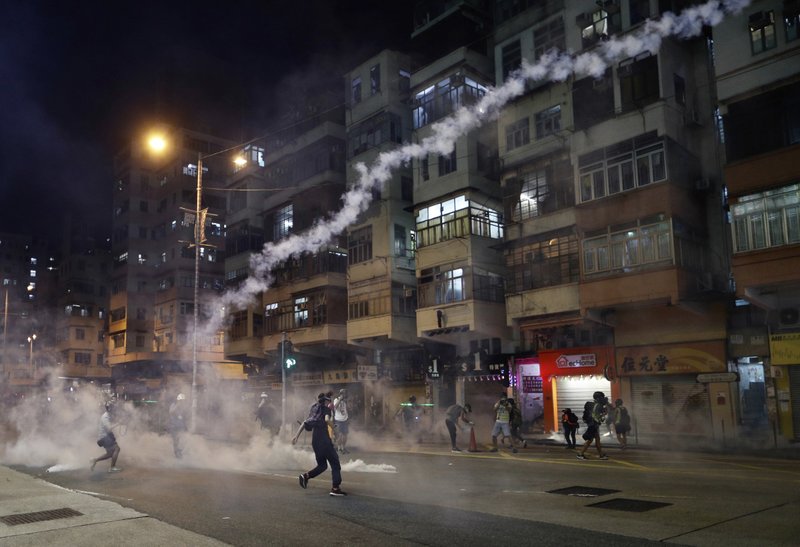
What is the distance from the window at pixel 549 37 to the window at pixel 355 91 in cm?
1094

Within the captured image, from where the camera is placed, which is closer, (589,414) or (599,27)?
(589,414)

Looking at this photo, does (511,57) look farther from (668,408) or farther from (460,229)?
(668,408)

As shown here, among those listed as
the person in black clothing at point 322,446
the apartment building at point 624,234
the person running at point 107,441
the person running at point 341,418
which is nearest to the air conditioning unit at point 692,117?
the apartment building at point 624,234

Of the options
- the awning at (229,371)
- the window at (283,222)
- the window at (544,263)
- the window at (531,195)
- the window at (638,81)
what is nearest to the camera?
the window at (638,81)

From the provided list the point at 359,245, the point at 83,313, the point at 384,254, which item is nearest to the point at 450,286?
the point at 384,254

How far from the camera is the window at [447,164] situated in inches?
1209

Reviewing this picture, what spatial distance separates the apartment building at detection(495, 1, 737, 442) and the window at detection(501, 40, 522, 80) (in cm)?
79

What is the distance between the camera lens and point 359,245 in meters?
35.0

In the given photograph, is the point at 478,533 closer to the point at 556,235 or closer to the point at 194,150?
the point at 556,235

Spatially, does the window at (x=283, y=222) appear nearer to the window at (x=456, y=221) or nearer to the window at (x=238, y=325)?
the window at (x=238, y=325)

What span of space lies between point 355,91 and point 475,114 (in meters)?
8.78

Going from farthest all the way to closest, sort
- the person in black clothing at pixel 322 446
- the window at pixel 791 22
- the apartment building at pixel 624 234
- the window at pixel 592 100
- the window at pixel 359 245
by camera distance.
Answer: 1. the window at pixel 359 245
2. the window at pixel 592 100
3. the apartment building at pixel 624 234
4. the window at pixel 791 22
5. the person in black clothing at pixel 322 446

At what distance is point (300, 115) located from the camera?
40719 millimetres

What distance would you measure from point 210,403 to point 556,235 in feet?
78.6
